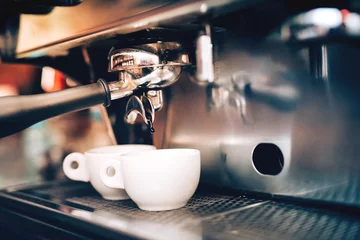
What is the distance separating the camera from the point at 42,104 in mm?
549

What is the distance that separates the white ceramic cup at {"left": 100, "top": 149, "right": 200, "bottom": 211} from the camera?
54 cm

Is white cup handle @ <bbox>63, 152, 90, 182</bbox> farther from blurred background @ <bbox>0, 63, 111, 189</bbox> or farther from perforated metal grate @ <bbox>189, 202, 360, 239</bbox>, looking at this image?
perforated metal grate @ <bbox>189, 202, 360, 239</bbox>

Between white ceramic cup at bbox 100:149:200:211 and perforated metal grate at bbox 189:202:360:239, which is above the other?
white ceramic cup at bbox 100:149:200:211

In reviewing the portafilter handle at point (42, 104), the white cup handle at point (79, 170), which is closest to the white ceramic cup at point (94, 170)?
the white cup handle at point (79, 170)

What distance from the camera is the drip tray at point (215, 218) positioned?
444mm

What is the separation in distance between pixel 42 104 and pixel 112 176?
14 cm

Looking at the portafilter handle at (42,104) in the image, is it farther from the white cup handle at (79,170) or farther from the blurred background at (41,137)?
the blurred background at (41,137)

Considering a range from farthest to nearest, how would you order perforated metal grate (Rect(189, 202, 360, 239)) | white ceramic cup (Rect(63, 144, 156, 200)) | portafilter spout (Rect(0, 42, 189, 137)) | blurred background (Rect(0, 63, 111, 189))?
blurred background (Rect(0, 63, 111, 189)), white ceramic cup (Rect(63, 144, 156, 200)), portafilter spout (Rect(0, 42, 189, 137)), perforated metal grate (Rect(189, 202, 360, 239))

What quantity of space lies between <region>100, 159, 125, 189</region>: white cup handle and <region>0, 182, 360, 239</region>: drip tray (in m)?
0.03

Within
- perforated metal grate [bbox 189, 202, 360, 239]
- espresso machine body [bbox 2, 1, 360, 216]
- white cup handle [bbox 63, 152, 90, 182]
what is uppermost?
espresso machine body [bbox 2, 1, 360, 216]

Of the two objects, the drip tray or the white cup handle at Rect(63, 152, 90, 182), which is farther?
the white cup handle at Rect(63, 152, 90, 182)

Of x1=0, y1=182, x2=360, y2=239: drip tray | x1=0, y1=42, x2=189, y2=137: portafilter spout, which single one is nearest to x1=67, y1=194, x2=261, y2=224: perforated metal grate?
x1=0, y1=182, x2=360, y2=239: drip tray

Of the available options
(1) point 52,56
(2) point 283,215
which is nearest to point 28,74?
(1) point 52,56

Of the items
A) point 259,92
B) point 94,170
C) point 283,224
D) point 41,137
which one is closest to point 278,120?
point 259,92
